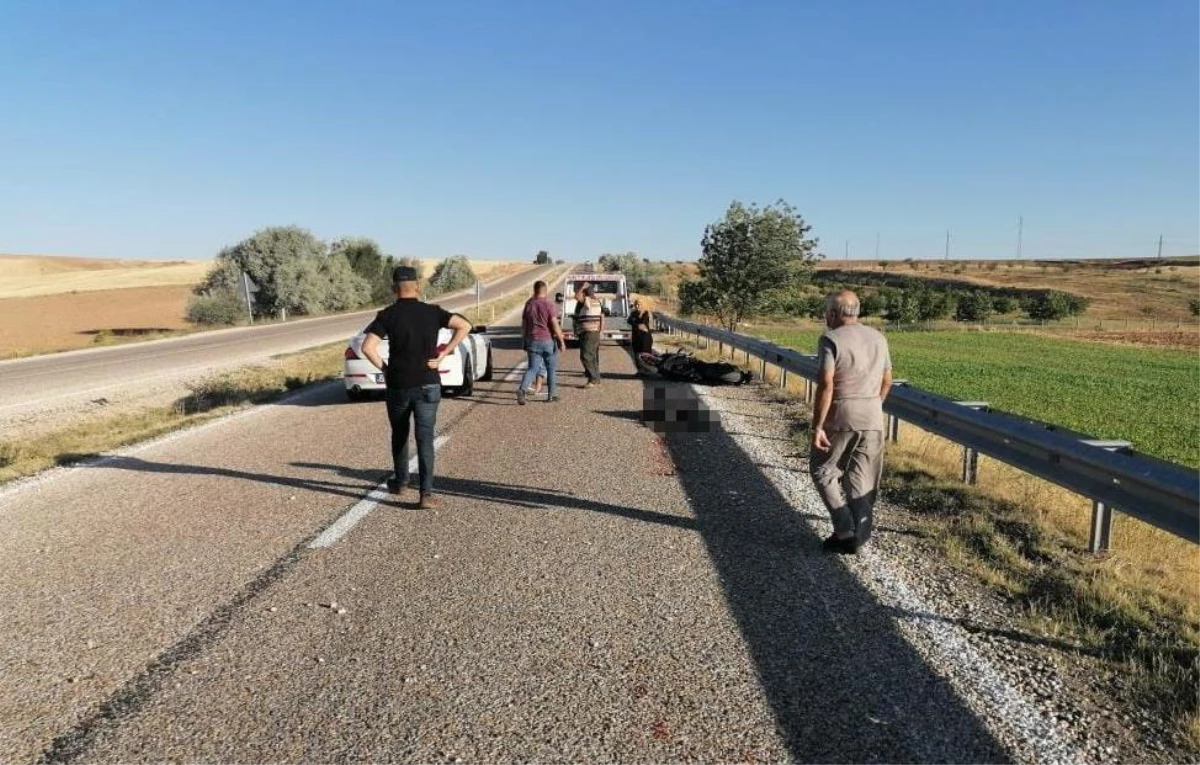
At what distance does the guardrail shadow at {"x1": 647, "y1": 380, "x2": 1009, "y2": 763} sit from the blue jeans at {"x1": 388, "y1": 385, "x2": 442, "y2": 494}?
2.12m

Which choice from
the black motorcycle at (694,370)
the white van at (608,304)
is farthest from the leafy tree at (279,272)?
the black motorcycle at (694,370)

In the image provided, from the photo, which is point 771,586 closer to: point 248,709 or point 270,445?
point 248,709

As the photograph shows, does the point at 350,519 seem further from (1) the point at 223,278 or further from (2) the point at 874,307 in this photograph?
(2) the point at 874,307

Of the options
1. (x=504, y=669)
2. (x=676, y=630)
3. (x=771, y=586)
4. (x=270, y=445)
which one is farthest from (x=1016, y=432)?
(x=270, y=445)

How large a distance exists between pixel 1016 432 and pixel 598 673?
12.6ft

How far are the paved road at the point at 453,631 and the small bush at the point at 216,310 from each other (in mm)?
43949

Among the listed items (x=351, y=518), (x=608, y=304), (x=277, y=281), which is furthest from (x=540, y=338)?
(x=277, y=281)

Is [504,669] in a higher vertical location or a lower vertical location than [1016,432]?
lower

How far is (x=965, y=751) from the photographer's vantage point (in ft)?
9.62

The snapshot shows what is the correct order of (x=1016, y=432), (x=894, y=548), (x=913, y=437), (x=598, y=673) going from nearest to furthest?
(x=598, y=673), (x=894, y=548), (x=1016, y=432), (x=913, y=437)

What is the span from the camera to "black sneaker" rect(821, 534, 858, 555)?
17.0 feet

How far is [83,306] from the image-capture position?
65.6 m

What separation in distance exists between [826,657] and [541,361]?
9149 mm

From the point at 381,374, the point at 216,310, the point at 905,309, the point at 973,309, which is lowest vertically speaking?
Answer: the point at 973,309
